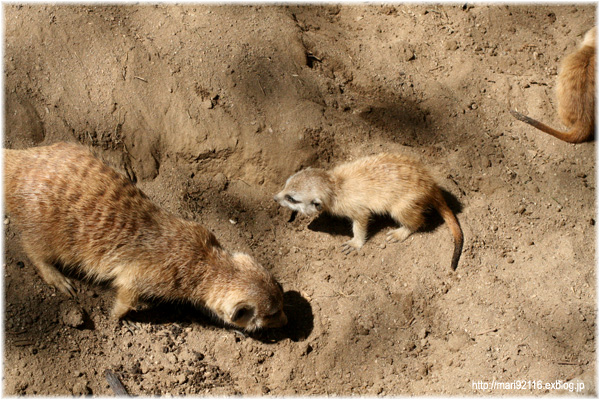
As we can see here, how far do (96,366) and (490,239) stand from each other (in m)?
3.20

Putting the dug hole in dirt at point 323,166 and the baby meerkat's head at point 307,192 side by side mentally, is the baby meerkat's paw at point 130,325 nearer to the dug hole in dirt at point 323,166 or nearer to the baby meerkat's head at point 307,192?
the dug hole in dirt at point 323,166

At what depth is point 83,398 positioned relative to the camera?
3285 mm

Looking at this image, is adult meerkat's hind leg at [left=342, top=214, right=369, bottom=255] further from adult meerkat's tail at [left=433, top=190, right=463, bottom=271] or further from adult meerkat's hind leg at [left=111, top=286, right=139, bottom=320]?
adult meerkat's hind leg at [left=111, top=286, right=139, bottom=320]

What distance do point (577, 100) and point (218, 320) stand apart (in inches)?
150

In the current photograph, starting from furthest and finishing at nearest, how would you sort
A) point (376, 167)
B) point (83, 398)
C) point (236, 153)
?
1. point (236, 153)
2. point (376, 167)
3. point (83, 398)

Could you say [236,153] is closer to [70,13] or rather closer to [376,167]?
[376,167]

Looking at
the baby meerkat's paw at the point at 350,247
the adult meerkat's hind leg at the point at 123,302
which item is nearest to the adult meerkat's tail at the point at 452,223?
the baby meerkat's paw at the point at 350,247

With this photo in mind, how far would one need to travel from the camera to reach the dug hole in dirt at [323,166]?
3584 millimetres

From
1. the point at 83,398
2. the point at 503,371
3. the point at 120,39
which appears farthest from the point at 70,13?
the point at 503,371

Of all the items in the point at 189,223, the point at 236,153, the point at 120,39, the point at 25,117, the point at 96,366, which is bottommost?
the point at 96,366

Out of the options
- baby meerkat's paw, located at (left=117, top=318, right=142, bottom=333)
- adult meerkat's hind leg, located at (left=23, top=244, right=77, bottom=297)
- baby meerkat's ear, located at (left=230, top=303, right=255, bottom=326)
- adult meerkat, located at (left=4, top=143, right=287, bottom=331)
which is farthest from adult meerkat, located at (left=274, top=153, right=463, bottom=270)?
adult meerkat's hind leg, located at (left=23, top=244, right=77, bottom=297)

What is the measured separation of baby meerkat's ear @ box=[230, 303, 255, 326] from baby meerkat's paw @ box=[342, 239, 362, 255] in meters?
1.09

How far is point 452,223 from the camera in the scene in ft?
13.4

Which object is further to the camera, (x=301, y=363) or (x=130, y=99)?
(x=130, y=99)
